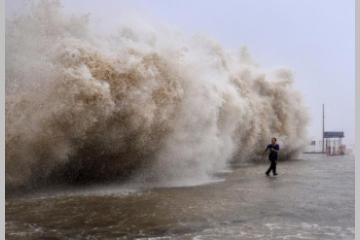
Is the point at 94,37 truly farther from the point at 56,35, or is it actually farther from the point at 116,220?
the point at 116,220

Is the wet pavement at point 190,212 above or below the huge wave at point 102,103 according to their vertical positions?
below

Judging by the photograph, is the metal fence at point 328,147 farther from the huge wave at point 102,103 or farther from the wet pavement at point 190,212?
the wet pavement at point 190,212

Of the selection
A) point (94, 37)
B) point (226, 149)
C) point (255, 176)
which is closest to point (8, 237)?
point (94, 37)

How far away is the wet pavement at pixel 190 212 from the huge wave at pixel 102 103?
1.48 feet

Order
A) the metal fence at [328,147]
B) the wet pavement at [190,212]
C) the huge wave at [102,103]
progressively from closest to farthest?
the wet pavement at [190,212]
the huge wave at [102,103]
the metal fence at [328,147]

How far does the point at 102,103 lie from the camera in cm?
516

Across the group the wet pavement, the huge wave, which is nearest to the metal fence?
the huge wave

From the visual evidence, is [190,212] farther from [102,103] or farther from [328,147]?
[328,147]

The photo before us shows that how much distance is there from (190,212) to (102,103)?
1.84m

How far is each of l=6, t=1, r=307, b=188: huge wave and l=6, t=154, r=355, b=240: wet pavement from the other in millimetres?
453

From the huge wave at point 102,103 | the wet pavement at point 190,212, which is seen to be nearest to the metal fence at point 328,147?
the huge wave at point 102,103

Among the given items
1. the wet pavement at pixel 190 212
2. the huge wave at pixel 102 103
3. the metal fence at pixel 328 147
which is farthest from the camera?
the metal fence at pixel 328 147

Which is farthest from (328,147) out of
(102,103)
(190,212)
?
(190,212)

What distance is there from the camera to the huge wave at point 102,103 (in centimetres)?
490
